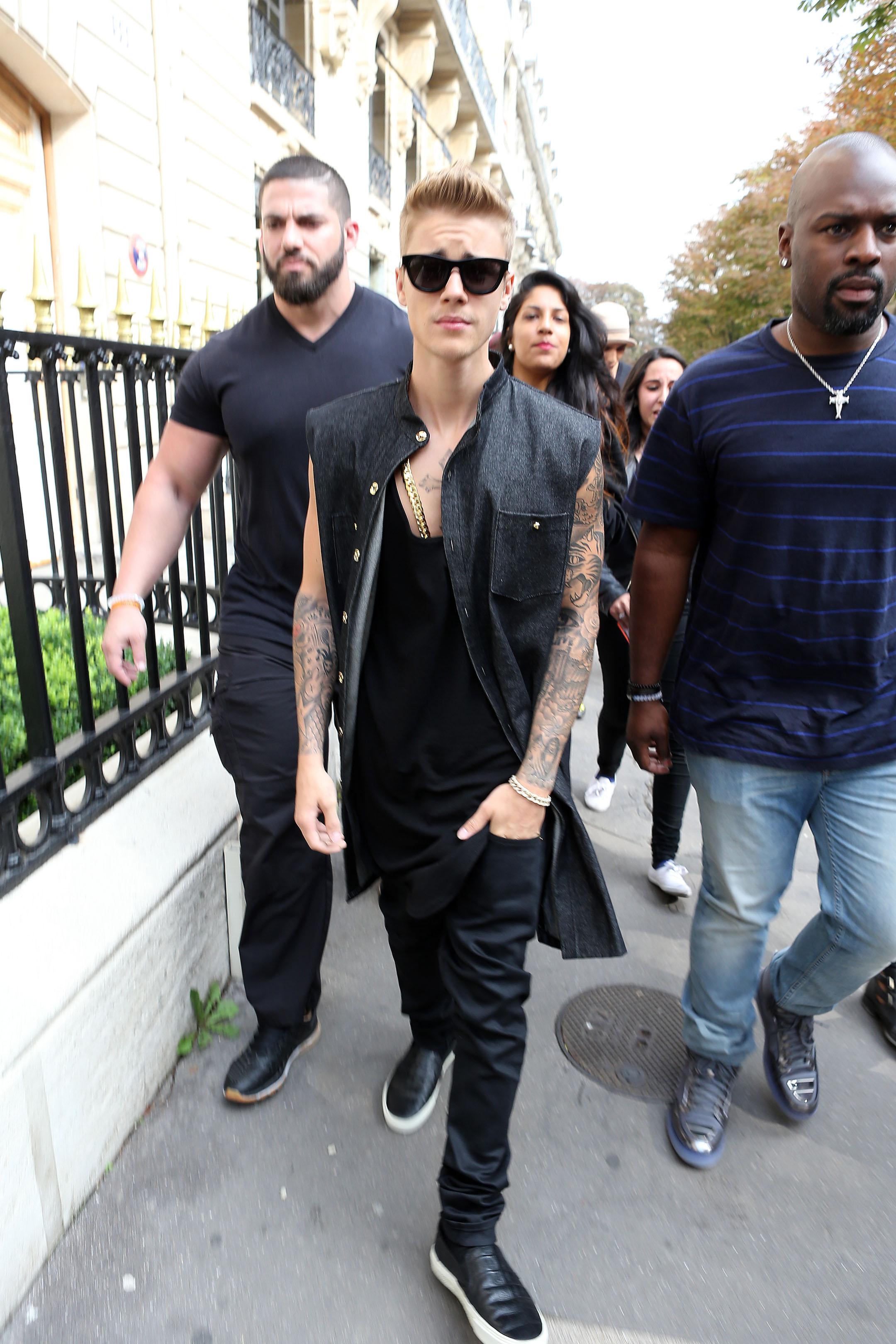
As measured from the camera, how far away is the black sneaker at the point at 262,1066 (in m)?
2.59

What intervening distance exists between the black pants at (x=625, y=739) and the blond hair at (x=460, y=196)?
1585mm

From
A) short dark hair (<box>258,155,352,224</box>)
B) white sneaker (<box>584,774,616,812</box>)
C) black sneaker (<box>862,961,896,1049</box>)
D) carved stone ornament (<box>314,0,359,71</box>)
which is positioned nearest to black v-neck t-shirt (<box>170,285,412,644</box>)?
short dark hair (<box>258,155,352,224</box>)

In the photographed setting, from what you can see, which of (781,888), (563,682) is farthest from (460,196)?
(781,888)

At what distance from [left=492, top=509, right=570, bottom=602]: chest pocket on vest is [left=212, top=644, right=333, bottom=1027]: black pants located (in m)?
0.90

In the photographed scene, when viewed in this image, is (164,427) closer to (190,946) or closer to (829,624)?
(190,946)

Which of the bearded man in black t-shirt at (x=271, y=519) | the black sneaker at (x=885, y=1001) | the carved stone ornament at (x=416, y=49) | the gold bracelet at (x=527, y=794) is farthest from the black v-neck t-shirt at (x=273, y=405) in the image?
the carved stone ornament at (x=416, y=49)

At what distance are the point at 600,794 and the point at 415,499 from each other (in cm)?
315

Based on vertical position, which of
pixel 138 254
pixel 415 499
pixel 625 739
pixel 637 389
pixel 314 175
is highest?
pixel 138 254

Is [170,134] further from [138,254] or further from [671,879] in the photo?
[671,879]

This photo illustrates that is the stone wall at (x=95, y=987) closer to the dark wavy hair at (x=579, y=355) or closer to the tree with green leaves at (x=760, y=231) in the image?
the dark wavy hair at (x=579, y=355)

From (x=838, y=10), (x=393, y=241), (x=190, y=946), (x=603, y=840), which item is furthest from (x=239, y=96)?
(x=190, y=946)

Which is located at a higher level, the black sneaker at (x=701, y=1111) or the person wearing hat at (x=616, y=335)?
the person wearing hat at (x=616, y=335)

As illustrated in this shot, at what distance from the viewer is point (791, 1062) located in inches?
105

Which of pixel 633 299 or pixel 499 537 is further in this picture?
pixel 633 299
